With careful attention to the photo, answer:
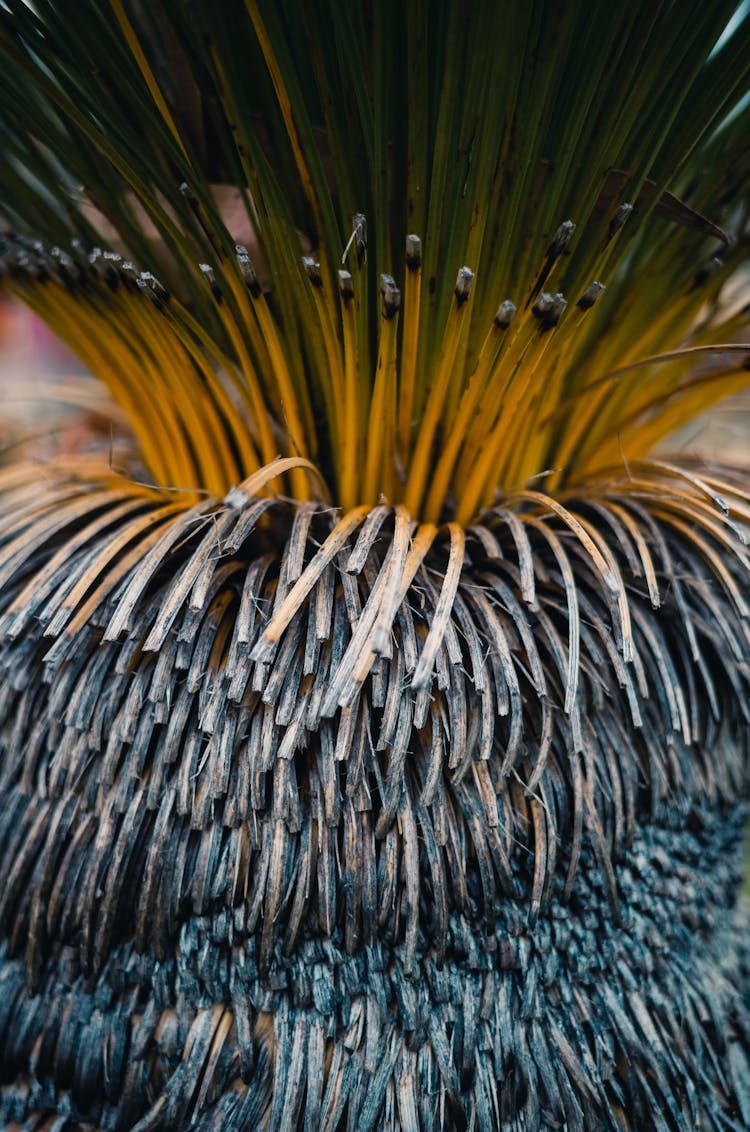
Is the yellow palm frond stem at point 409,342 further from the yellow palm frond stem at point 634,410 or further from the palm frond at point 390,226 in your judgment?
the yellow palm frond stem at point 634,410

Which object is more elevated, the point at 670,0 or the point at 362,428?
the point at 670,0

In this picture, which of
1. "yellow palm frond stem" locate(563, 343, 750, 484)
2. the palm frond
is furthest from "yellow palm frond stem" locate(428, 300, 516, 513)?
"yellow palm frond stem" locate(563, 343, 750, 484)

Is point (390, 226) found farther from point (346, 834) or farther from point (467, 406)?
point (346, 834)

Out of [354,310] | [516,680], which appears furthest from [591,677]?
[354,310]

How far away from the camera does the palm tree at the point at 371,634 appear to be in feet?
1.48

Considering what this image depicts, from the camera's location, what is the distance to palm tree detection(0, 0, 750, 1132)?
1.48 ft

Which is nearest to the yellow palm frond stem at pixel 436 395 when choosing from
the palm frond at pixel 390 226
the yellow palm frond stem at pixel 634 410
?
the palm frond at pixel 390 226

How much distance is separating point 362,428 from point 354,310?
3.5 inches

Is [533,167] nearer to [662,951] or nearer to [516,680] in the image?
[516,680]

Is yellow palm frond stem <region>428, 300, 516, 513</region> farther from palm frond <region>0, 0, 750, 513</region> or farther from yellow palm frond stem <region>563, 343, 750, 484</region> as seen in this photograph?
yellow palm frond stem <region>563, 343, 750, 484</region>

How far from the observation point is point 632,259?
1.92 feet

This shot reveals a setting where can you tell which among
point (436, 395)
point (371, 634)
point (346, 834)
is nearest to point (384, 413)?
point (436, 395)

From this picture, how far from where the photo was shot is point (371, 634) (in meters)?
0.45

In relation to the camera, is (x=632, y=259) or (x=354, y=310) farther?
(x=632, y=259)
